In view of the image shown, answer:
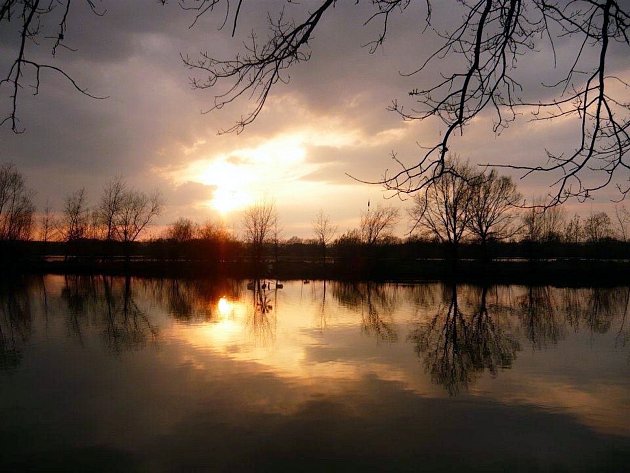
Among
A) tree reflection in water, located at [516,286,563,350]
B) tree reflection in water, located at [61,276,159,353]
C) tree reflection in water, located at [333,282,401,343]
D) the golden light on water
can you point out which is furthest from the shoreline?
the golden light on water

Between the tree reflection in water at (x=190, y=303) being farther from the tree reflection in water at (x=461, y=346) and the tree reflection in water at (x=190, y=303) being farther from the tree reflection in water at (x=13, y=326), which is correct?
the tree reflection in water at (x=461, y=346)

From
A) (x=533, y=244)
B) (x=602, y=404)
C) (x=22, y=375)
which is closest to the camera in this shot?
(x=602, y=404)

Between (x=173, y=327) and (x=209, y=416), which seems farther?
(x=173, y=327)

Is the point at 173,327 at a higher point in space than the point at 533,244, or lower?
lower

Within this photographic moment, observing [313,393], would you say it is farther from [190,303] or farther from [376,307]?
[190,303]

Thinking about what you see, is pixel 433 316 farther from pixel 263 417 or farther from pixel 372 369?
pixel 263 417

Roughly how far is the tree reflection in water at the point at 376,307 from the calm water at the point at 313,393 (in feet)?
0.64

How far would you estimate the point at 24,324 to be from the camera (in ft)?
53.0

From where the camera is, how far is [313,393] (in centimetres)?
845

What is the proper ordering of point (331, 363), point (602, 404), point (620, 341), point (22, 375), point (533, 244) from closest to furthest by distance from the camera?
point (602, 404), point (22, 375), point (331, 363), point (620, 341), point (533, 244)

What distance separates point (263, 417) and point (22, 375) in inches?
232

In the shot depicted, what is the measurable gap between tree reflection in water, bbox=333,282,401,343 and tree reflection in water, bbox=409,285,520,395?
0.98 metres

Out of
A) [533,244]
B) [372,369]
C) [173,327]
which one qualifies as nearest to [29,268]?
[173,327]

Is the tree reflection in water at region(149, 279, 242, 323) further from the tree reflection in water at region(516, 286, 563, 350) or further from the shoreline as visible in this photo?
the shoreline
